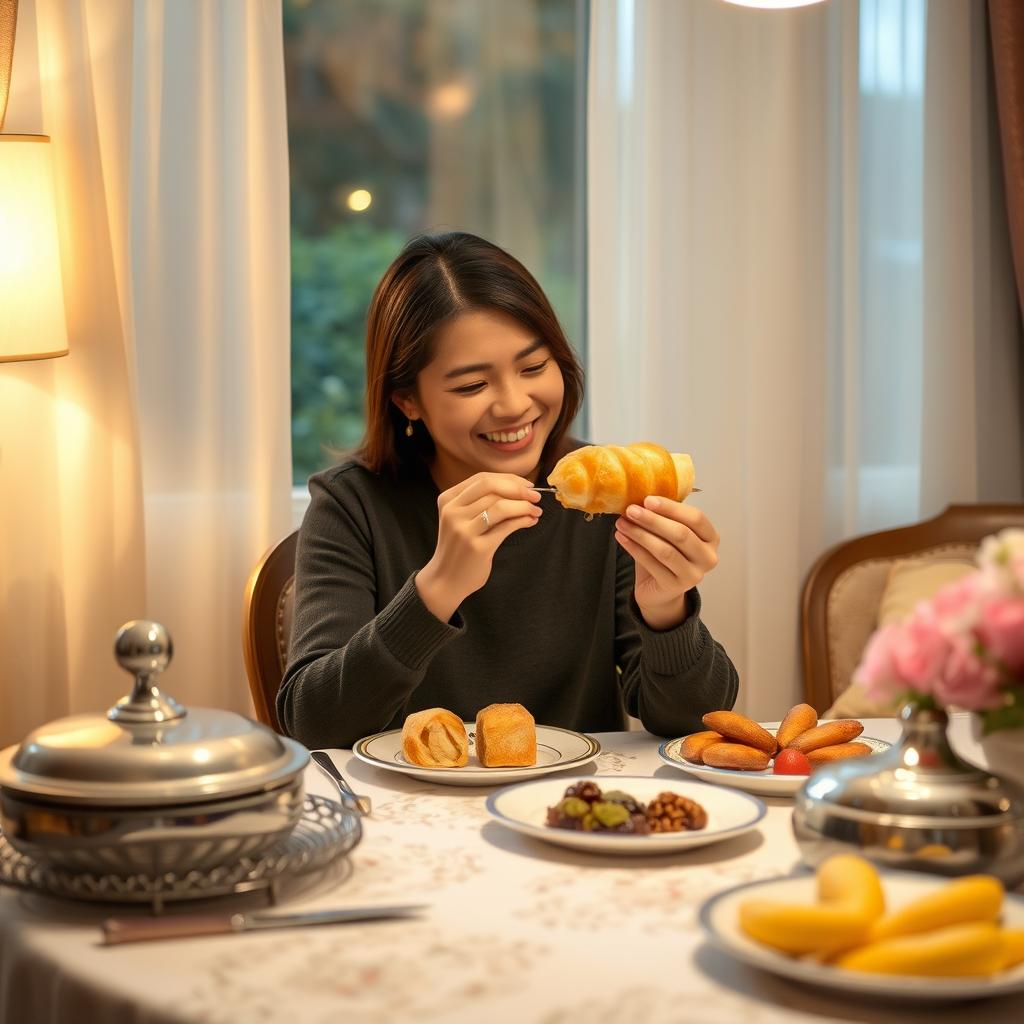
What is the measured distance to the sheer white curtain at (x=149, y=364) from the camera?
2.59 meters

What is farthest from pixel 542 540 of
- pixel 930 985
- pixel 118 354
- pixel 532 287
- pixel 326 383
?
pixel 930 985

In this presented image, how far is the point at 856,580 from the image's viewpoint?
9.97ft

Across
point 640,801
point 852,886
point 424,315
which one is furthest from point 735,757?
point 424,315

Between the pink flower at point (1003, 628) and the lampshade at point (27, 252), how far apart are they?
185cm

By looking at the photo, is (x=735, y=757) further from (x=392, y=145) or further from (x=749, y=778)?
(x=392, y=145)

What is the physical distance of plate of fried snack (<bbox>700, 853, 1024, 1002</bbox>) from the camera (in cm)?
85

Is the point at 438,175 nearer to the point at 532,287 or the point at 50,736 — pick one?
the point at 532,287

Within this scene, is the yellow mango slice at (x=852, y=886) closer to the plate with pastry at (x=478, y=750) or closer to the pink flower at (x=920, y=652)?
the pink flower at (x=920, y=652)

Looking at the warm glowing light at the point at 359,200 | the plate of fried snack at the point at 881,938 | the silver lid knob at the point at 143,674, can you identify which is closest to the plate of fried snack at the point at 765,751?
the plate of fried snack at the point at 881,938

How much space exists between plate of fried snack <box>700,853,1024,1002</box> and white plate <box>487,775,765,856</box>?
21 centimetres

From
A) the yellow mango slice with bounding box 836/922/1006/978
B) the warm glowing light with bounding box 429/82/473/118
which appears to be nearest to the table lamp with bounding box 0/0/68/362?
the warm glowing light with bounding box 429/82/473/118

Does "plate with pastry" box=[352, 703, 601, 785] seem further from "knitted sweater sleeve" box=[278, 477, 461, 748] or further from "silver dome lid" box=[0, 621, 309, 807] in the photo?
"silver dome lid" box=[0, 621, 309, 807]

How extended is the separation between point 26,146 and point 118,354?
17.2 inches

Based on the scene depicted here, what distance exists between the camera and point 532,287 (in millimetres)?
2119
